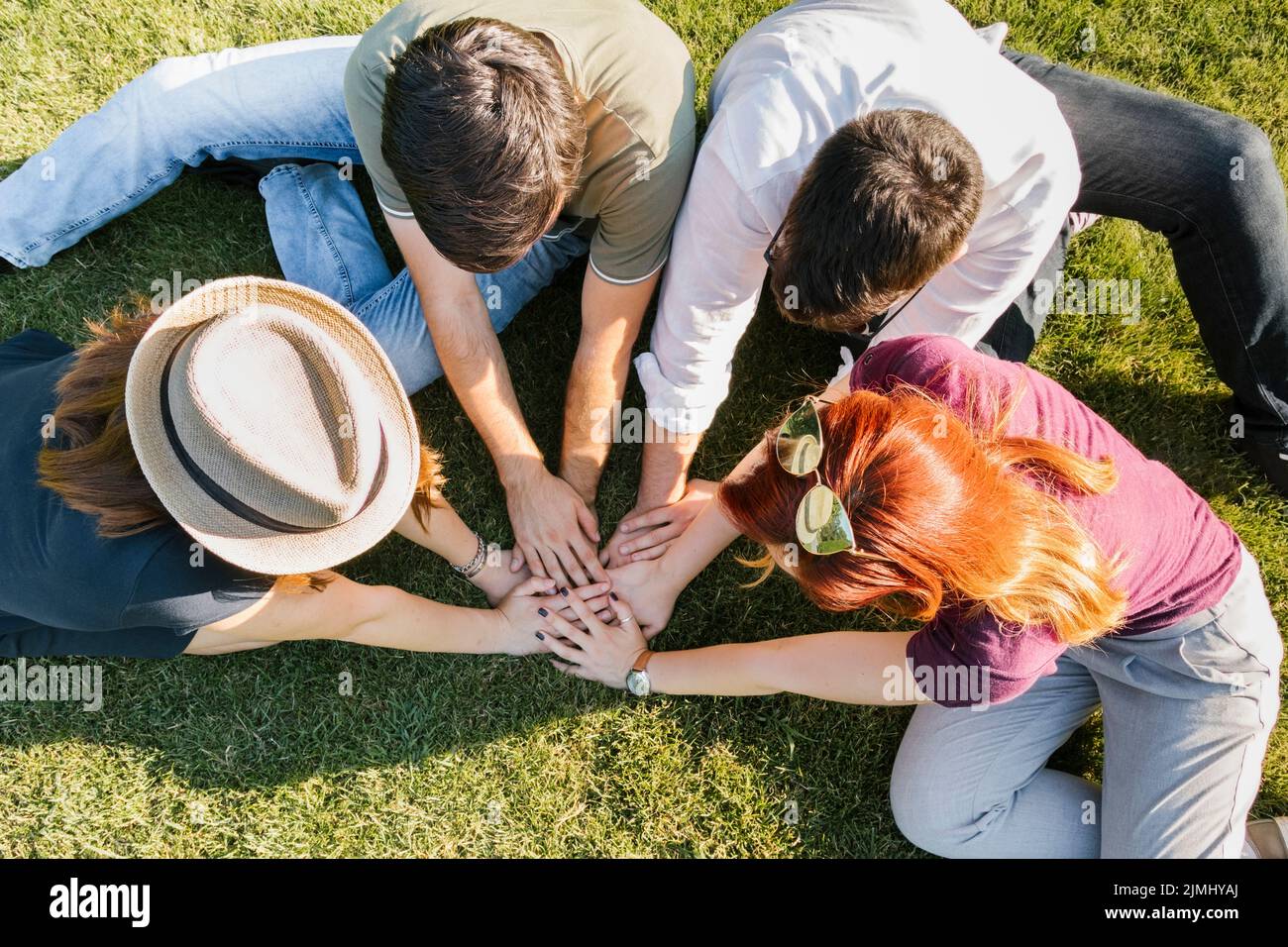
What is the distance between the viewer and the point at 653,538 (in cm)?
321

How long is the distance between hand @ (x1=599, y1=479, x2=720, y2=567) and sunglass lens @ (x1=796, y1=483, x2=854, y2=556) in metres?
1.32

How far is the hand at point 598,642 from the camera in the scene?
3.12 m

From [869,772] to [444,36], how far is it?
2.83 metres

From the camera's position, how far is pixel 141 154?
3.07 metres

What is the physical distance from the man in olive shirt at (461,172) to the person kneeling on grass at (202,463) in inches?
18.0

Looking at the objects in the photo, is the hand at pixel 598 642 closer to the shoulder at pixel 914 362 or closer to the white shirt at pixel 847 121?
the white shirt at pixel 847 121

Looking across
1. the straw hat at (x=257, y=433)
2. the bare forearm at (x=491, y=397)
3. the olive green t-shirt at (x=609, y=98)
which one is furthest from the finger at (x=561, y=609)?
the olive green t-shirt at (x=609, y=98)

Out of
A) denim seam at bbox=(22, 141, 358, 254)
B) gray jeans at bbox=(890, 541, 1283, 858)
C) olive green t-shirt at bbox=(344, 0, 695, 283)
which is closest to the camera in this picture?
olive green t-shirt at bbox=(344, 0, 695, 283)

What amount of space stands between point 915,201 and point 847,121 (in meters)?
0.39

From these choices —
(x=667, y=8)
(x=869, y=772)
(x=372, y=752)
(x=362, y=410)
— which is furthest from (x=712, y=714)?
(x=667, y=8)

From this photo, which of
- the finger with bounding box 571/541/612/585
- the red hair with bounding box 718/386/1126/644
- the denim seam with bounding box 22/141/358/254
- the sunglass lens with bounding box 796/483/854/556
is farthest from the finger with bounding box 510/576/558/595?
the denim seam with bounding box 22/141/358/254

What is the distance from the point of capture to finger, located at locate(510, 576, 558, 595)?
→ 3.14m

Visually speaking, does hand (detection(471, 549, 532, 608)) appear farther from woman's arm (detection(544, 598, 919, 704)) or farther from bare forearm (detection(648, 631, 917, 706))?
bare forearm (detection(648, 631, 917, 706))

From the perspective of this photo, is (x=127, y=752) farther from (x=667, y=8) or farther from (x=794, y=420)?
(x=667, y=8)
